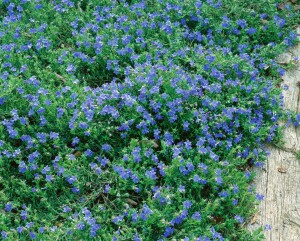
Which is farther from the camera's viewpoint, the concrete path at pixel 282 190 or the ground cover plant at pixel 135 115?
the concrete path at pixel 282 190

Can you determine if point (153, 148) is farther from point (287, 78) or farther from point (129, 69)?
point (287, 78)

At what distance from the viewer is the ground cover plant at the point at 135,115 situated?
4.00m

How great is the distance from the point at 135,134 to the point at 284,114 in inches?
57.3

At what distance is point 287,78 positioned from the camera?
5.34 metres

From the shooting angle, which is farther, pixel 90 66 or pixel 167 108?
pixel 90 66

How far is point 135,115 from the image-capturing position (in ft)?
14.6

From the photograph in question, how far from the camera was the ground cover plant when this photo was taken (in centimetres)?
400

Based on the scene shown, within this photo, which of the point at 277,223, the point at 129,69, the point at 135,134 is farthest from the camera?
the point at 129,69

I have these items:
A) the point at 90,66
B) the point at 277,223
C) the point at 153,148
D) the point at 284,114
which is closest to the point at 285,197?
the point at 277,223

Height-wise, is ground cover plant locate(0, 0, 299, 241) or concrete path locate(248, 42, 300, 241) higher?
ground cover plant locate(0, 0, 299, 241)

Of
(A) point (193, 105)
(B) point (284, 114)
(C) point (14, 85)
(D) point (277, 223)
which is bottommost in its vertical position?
(D) point (277, 223)

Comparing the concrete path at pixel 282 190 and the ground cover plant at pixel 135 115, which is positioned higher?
the ground cover plant at pixel 135 115

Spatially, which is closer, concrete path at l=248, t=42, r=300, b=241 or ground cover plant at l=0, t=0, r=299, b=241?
ground cover plant at l=0, t=0, r=299, b=241

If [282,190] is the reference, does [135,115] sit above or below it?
above
